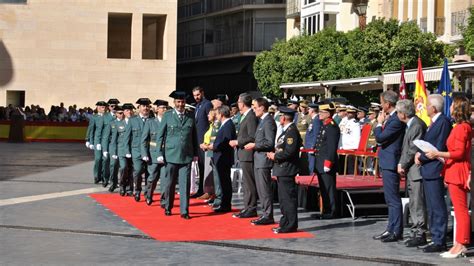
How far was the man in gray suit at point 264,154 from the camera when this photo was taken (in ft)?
56.2

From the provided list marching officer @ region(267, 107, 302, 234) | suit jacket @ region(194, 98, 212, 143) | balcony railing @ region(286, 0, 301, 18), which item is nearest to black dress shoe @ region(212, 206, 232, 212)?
suit jacket @ region(194, 98, 212, 143)

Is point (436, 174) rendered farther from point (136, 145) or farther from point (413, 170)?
point (136, 145)

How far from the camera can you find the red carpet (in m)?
15.8

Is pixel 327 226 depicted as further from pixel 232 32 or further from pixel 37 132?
pixel 232 32

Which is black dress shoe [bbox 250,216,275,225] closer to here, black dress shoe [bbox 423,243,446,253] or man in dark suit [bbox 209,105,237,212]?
man in dark suit [bbox 209,105,237,212]

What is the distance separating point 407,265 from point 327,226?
13.5 ft

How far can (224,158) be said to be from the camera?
770 inches

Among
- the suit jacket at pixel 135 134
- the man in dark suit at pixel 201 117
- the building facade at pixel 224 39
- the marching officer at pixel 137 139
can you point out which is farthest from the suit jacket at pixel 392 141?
the building facade at pixel 224 39

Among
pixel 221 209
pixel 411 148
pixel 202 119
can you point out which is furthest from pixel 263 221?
pixel 202 119

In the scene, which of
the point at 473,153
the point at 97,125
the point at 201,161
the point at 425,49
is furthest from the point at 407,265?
the point at 425,49

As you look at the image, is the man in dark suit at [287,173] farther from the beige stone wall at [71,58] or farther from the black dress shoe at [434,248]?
the beige stone wall at [71,58]

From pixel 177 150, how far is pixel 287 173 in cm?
280

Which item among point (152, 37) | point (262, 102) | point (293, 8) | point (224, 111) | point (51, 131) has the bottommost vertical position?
point (51, 131)

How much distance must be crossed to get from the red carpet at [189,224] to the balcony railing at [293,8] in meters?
47.1
